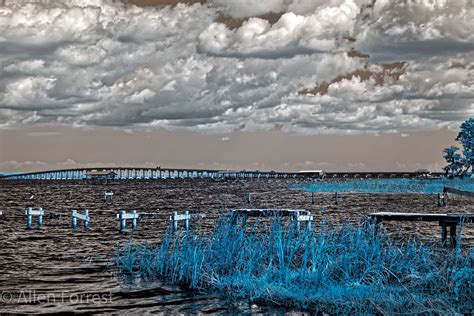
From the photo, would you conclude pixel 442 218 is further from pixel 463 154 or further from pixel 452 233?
pixel 463 154

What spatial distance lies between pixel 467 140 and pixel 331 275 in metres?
108

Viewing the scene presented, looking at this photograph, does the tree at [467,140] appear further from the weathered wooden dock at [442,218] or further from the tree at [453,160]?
the weathered wooden dock at [442,218]

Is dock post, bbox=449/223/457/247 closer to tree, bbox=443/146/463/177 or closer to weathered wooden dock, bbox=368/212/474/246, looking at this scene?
weathered wooden dock, bbox=368/212/474/246

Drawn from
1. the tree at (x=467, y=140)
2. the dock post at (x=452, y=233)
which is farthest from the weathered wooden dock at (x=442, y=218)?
the tree at (x=467, y=140)

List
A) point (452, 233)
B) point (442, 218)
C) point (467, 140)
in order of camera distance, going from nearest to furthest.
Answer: point (442, 218) → point (452, 233) → point (467, 140)

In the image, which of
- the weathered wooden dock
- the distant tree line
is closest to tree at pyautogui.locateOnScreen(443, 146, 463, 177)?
the distant tree line

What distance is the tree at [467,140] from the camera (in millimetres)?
118625

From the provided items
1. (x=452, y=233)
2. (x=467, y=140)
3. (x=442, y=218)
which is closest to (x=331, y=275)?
(x=442, y=218)

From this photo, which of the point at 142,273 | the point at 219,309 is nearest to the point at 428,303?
the point at 219,309

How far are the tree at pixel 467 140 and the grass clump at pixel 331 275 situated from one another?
332 feet

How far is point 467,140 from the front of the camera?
395ft

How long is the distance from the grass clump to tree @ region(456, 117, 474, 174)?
101311mm

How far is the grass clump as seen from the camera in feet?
61.4

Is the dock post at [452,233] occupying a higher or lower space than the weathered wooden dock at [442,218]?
lower
